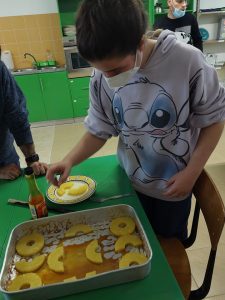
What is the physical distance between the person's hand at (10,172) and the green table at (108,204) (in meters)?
0.02

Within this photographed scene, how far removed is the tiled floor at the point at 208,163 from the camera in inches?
57.1

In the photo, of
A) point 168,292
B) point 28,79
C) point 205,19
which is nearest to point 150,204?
point 168,292

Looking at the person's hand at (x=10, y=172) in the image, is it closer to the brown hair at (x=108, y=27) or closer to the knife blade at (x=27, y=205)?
the knife blade at (x=27, y=205)

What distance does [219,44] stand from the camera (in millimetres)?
4211

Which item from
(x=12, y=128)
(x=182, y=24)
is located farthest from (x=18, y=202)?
(x=182, y=24)

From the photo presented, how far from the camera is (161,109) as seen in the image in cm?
83

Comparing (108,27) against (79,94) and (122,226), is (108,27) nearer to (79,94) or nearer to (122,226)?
(122,226)

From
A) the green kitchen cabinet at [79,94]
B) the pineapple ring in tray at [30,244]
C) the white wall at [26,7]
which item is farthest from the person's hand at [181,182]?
the white wall at [26,7]

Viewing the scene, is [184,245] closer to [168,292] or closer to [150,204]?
[150,204]

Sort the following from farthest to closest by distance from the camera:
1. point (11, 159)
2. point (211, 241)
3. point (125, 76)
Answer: point (11, 159), point (211, 241), point (125, 76)

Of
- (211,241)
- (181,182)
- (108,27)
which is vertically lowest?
(211,241)

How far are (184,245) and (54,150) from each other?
2.28 metres

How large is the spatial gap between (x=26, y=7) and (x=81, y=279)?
414cm

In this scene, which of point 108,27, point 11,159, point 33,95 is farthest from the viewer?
point 33,95
